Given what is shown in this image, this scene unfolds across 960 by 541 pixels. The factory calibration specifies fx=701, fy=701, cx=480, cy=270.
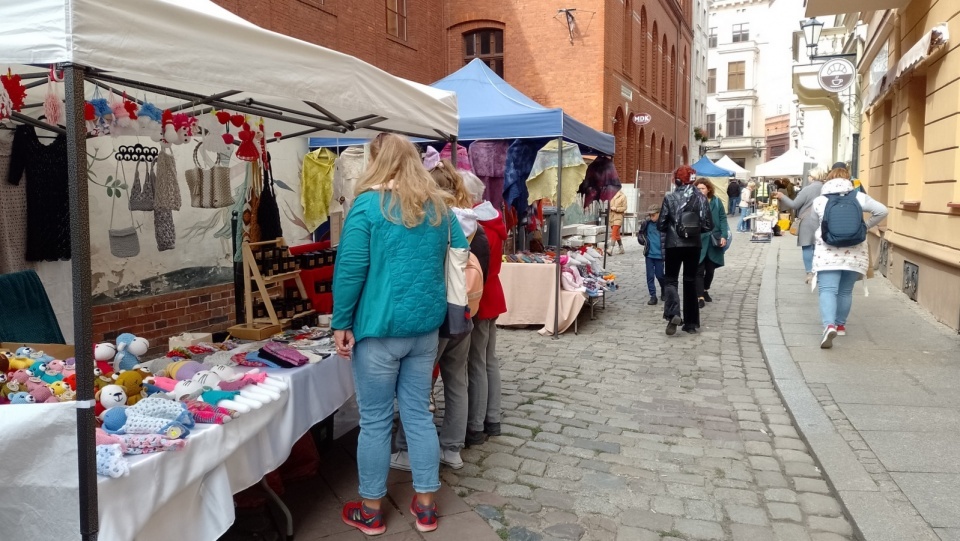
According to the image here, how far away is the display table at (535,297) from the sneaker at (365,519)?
15.6 feet

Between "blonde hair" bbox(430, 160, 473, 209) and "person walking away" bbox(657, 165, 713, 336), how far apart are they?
403 centimetres

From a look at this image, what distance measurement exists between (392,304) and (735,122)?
59378 millimetres

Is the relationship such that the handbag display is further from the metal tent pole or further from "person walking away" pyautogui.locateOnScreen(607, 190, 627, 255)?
"person walking away" pyautogui.locateOnScreen(607, 190, 627, 255)

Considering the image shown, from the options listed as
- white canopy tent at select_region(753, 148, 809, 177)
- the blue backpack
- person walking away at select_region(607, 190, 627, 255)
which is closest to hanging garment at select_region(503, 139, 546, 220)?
the blue backpack

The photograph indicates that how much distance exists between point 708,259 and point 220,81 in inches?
304

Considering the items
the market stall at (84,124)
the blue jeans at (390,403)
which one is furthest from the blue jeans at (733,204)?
the market stall at (84,124)

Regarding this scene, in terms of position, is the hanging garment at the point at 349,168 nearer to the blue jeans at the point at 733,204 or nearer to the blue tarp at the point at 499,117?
the blue tarp at the point at 499,117

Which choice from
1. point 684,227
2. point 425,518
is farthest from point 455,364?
point 684,227

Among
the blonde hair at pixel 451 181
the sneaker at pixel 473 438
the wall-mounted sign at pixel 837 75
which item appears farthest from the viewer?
the wall-mounted sign at pixel 837 75

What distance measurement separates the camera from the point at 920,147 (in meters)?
9.56

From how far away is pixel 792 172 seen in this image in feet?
68.1

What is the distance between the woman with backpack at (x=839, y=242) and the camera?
20.8 feet

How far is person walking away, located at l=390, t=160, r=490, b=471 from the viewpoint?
3.71 meters

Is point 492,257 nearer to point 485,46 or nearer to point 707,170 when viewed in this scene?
point 485,46
